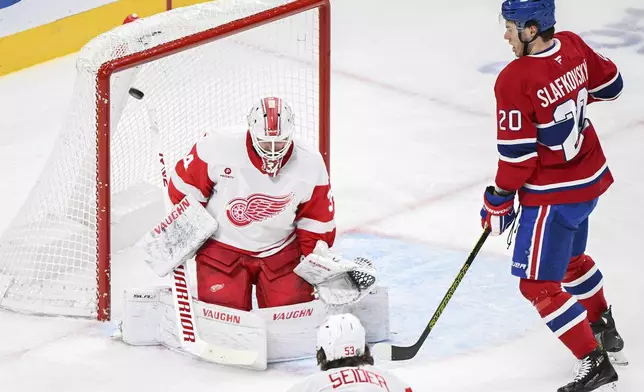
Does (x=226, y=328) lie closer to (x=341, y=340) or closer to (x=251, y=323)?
(x=251, y=323)

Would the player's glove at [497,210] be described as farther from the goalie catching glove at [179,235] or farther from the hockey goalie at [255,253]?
the goalie catching glove at [179,235]

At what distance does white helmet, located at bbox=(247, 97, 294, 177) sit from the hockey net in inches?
7.4

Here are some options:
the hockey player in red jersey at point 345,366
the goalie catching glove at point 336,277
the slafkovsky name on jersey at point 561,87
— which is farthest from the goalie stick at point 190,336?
the hockey player in red jersey at point 345,366

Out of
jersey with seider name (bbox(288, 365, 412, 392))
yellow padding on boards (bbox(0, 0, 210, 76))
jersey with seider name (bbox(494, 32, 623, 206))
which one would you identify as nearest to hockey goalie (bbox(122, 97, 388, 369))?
jersey with seider name (bbox(494, 32, 623, 206))

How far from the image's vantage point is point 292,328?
446 cm

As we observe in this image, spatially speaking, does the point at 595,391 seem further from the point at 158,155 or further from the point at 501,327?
the point at 158,155

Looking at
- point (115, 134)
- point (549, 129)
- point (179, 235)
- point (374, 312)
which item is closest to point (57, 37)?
point (115, 134)

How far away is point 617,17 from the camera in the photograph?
302 inches

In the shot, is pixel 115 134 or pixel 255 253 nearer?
pixel 255 253

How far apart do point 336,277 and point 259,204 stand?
1.03 ft

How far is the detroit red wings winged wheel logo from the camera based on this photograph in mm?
4410

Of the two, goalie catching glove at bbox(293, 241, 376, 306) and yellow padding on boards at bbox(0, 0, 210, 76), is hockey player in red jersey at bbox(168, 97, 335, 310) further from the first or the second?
yellow padding on boards at bbox(0, 0, 210, 76)

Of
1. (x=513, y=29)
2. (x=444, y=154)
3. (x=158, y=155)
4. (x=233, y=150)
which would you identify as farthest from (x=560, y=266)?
(x=444, y=154)

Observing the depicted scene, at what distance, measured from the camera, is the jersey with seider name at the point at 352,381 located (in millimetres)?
3014
